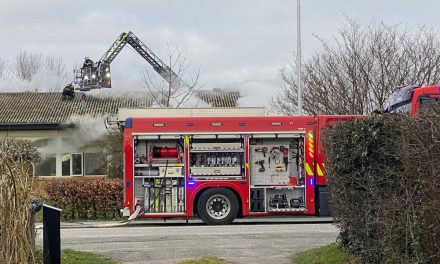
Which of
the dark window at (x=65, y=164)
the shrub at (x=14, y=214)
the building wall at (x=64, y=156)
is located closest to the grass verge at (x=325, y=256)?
the shrub at (x=14, y=214)

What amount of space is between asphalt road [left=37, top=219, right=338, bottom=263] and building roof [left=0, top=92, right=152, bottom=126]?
19.4 metres

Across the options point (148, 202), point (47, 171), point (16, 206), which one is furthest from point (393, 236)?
point (47, 171)

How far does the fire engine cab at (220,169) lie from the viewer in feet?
49.7

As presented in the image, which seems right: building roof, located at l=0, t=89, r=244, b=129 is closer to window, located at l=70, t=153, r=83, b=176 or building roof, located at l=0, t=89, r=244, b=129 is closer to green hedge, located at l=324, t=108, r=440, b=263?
window, located at l=70, t=153, r=83, b=176

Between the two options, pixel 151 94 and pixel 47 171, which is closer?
pixel 47 171

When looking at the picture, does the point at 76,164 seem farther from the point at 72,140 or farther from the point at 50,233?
the point at 50,233

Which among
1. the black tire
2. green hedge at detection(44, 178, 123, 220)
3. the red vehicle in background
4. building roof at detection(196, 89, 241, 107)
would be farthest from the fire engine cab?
building roof at detection(196, 89, 241, 107)

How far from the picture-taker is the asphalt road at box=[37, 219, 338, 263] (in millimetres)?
9320

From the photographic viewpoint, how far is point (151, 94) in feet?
107

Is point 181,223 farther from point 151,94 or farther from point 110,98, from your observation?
point 110,98

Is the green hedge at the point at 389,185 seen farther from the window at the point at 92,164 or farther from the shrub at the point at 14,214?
the window at the point at 92,164

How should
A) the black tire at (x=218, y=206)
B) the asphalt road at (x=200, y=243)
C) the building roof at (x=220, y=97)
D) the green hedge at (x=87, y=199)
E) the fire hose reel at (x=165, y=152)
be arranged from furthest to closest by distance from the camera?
the building roof at (x=220, y=97)
the green hedge at (x=87, y=199)
the fire hose reel at (x=165, y=152)
the black tire at (x=218, y=206)
the asphalt road at (x=200, y=243)

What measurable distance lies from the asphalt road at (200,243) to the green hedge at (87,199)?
4.32 meters

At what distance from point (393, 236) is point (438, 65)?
54.5ft
